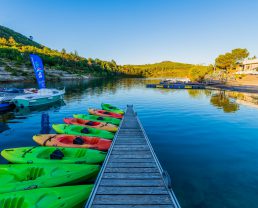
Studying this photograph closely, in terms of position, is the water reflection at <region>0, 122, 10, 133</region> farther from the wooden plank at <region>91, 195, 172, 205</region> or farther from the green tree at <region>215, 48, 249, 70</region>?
the green tree at <region>215, 48, 249, 70</region>

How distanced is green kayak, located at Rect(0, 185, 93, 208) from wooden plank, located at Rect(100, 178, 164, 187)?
29.3 inches

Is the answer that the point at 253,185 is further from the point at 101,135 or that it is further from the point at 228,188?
the point at 101,135

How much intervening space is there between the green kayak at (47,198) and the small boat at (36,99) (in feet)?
80.0

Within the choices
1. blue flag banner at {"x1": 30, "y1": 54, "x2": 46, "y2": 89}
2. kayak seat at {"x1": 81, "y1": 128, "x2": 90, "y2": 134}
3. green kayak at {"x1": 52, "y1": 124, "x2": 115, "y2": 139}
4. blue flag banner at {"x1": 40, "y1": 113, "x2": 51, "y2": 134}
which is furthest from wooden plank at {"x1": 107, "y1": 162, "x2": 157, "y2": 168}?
blue flag banner at {"x1": 30, "y1": 54, "x2": 46, "y2": 89}

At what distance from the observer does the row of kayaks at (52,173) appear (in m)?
6.37

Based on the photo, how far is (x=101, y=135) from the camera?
45.3 feet

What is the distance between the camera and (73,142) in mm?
11945

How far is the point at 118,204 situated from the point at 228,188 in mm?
6349

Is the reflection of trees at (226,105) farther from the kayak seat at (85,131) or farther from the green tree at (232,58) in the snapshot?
the green tree at (232,58)

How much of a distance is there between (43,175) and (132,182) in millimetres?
3971

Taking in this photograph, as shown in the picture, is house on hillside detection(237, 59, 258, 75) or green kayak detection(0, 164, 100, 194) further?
house on hillside detection(237, 59, 258, 75)

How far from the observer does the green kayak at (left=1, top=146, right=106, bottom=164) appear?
943cm

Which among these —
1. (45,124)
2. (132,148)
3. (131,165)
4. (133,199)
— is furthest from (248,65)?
(133,199)

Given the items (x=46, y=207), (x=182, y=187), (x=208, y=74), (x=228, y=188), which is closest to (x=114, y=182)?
(x=46, y=207)
